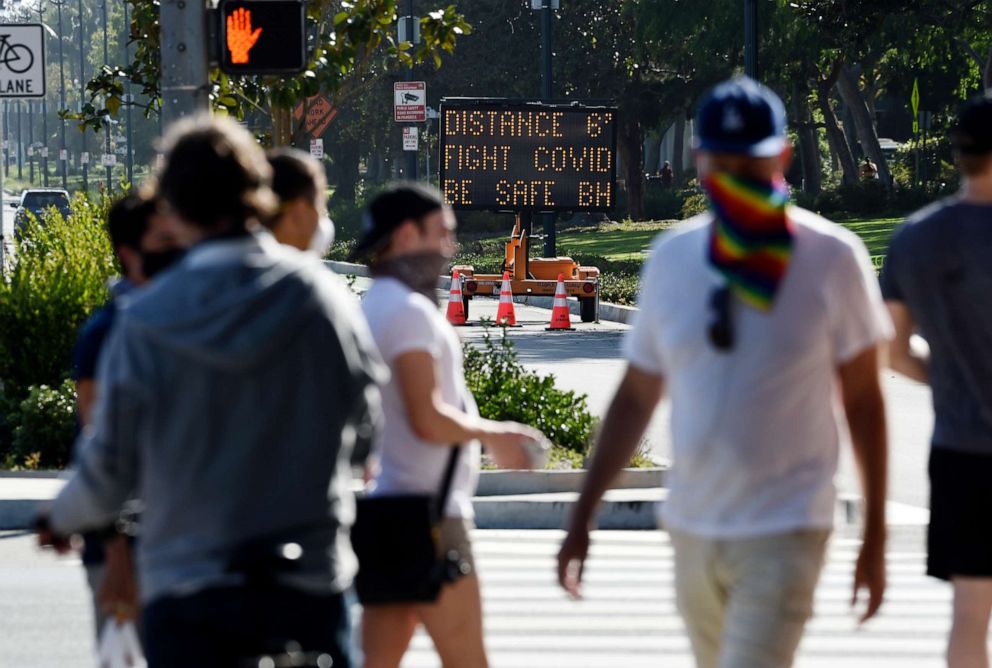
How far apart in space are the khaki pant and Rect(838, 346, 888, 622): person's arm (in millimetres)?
207

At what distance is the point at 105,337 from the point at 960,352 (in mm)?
2229

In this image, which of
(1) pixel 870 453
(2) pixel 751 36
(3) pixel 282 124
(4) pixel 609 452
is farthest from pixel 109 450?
(2) pixel 751 36

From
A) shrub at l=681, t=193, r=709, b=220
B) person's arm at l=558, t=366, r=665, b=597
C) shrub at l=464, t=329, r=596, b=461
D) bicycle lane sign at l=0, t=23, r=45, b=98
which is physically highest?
bicycle lane sign at l=0, t=23, r=45, b=98

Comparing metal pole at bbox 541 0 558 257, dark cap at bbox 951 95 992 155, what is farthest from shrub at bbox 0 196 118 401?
metal pole at bbox 541 0 558 257

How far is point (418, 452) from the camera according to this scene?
513 cm

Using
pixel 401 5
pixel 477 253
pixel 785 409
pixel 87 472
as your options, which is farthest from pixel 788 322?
pixel 401 5

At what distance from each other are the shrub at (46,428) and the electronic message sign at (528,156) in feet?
45.4

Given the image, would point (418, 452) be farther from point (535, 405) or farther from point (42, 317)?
point (42, 317)

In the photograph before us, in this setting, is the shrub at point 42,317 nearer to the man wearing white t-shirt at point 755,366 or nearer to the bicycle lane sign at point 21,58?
the bicycle lane sign at point 21,58

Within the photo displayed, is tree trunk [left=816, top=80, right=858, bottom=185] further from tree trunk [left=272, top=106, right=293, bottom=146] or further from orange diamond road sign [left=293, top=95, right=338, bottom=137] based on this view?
tree trunk [left=272, top=106, right=293, bottom=146]

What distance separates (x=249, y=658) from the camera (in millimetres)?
→ 3732

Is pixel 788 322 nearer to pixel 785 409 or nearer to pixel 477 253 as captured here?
pixel 785 409

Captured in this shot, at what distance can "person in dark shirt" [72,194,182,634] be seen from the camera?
4836 mm

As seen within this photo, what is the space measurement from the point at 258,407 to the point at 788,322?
1284 mm
